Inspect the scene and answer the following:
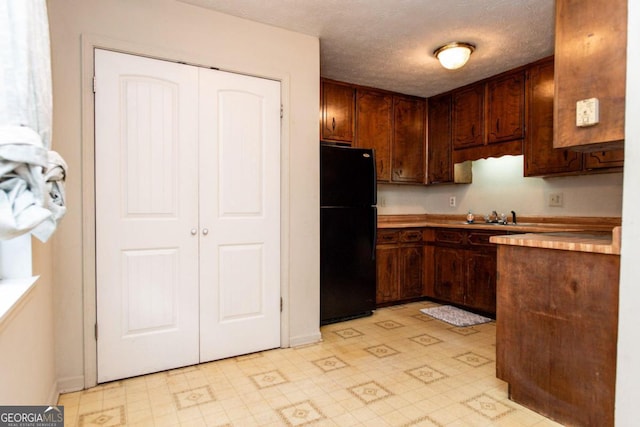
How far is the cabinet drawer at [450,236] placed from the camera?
3.73 metres

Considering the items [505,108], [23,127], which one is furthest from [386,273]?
[23,127]

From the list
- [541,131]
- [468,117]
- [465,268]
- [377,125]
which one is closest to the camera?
[541,131]

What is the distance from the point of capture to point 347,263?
336cm

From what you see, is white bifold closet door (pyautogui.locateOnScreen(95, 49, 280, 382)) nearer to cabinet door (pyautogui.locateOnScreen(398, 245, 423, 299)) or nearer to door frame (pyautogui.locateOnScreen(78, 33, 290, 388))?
door frame (pyautogui.locateOnScreen(78, 33, 290, 388))

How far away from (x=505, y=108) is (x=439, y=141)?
0.84 m

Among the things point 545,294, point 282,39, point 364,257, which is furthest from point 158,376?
point 282,39

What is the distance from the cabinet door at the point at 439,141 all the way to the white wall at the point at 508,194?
0.33 meters

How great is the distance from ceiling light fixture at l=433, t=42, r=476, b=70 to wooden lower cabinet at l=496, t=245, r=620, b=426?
1.71 metres

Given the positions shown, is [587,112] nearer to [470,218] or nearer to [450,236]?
[450,236]

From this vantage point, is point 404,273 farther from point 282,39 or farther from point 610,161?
point 282,39

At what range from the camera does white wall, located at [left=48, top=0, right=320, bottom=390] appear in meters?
2.08

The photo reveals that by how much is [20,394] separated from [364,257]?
263 centimetres

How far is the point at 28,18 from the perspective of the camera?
3.64 feet

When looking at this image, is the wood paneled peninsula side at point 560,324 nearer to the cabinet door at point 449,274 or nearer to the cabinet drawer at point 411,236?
the cabinet door at point 449,274
